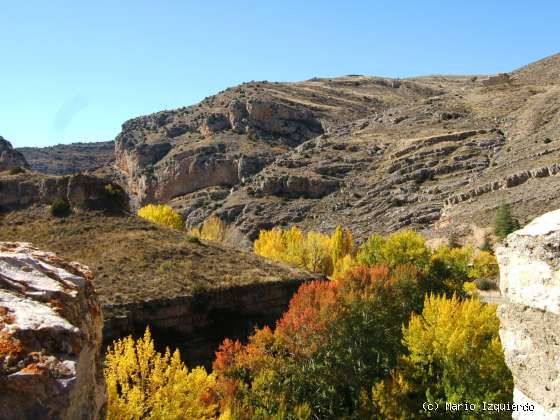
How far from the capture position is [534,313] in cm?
449

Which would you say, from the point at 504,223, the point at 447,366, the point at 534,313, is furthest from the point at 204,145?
the point at 534,313

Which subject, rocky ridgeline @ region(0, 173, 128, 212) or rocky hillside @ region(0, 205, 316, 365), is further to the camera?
rocky ridgeline @ region(0, 173, 128, 212)

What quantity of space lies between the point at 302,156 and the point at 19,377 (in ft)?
289

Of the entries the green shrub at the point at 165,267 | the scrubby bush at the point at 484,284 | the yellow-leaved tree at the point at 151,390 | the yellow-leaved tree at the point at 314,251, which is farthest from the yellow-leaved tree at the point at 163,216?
the yellow-leaved tree at the point at 151,390

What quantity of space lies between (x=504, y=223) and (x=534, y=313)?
44179 mm

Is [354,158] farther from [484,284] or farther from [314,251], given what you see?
[484,284]

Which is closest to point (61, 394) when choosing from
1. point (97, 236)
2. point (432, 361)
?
point (432, 361)

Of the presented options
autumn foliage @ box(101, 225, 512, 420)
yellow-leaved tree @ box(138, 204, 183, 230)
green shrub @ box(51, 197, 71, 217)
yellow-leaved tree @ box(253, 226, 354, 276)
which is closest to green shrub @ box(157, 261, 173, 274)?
autumn foliage @ box(101, 225, 512, 420)

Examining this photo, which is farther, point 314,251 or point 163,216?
point 163,216

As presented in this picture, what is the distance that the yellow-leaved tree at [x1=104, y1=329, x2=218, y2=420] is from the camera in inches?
659

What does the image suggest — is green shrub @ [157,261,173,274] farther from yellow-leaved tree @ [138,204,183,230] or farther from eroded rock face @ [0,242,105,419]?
yellow-leaved tree @ [138,204,183,230]

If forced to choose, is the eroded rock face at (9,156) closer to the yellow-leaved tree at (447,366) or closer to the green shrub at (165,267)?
the green shrub at (165,267)

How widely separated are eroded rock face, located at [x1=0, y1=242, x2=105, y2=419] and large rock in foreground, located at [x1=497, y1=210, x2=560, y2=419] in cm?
411

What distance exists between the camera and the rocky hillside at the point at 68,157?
131500 mm
